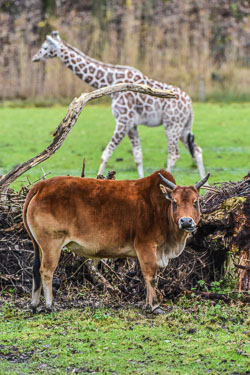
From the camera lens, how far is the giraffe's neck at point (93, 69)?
49.2 feet

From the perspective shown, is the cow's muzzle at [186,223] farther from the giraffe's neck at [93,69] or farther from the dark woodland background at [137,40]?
the dark woodland background at [137,40]

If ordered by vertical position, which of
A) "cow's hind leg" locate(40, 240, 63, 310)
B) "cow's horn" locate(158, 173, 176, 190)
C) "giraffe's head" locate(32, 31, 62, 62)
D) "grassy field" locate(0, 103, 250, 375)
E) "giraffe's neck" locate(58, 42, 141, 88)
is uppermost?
"giraffe's head" locate(32, 31, 62, 62)

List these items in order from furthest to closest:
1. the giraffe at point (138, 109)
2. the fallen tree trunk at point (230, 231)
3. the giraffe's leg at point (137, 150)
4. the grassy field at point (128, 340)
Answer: the giraffe at point (138, 109)
the giraffe's leg at point (137, 150)
the fallen tree trunk at point (230, 231)
the grassy field at point (128, 340)

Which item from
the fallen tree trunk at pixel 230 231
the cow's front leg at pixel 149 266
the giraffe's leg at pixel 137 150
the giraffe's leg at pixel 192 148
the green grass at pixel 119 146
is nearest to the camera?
the cow's front leg at pixel 149 266

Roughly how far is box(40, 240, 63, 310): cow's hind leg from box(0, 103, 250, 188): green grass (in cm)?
644

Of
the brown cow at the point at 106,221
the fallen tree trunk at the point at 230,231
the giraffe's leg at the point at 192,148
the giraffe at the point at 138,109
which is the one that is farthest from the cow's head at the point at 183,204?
the giraffe at the point at 138,109

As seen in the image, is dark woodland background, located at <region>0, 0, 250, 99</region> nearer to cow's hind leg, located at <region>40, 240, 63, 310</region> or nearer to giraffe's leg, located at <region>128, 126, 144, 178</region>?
giraffe's leg, located at <region>128, 126, 144, 178</region>

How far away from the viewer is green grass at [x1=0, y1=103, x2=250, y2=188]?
15.4 metres

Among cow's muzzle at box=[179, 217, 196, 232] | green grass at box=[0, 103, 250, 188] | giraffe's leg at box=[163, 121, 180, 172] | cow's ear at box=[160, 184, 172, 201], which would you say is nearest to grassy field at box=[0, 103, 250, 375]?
cow's muzzle at box=[179, 217, 196, 232]

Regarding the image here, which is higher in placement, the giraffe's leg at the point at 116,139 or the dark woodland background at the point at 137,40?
the dark woodland background at the point at 137,40

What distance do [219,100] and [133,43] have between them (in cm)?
341

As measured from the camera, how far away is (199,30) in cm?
2772

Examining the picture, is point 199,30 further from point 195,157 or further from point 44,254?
point 44,254

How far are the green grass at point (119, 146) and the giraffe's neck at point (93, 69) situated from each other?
171cm
